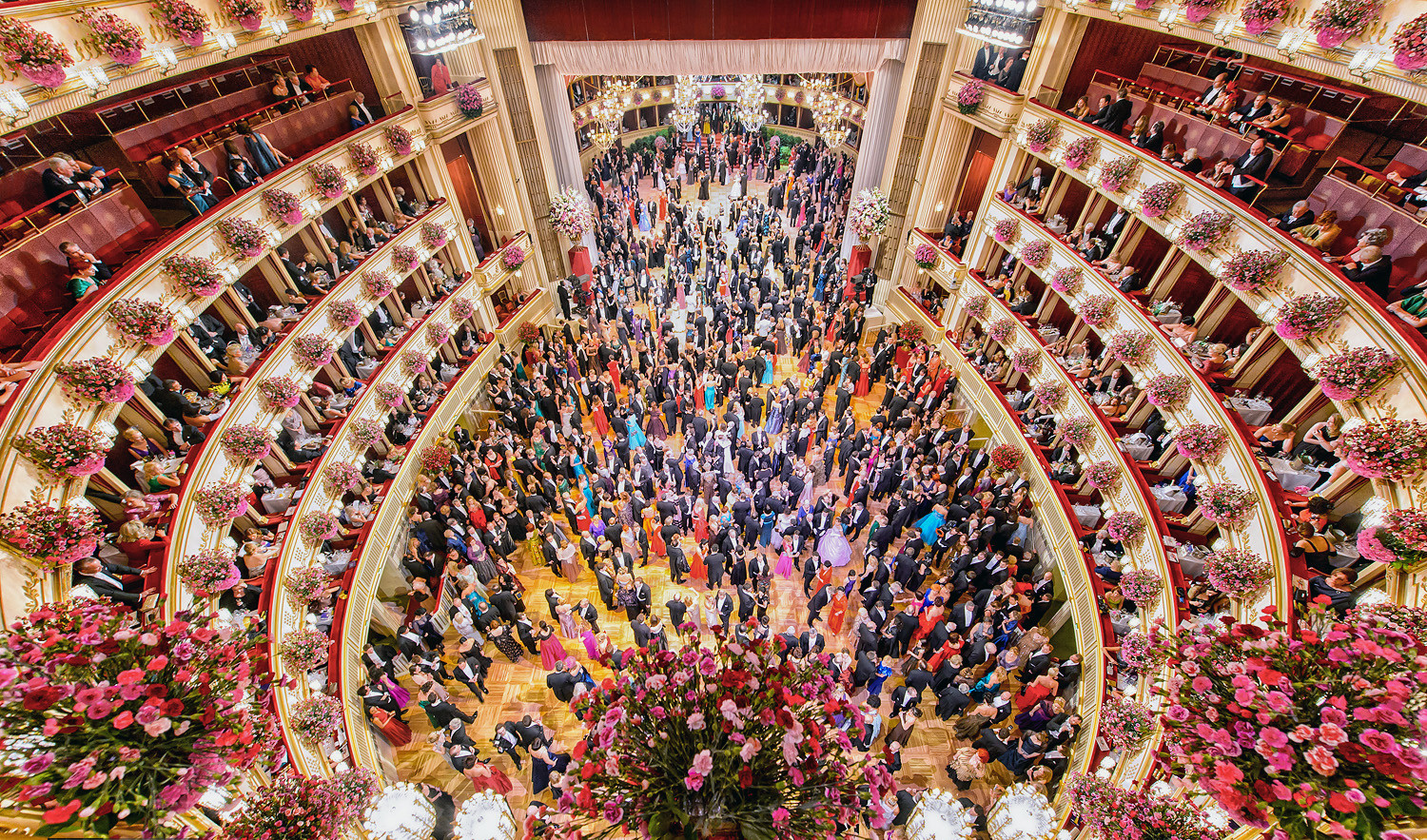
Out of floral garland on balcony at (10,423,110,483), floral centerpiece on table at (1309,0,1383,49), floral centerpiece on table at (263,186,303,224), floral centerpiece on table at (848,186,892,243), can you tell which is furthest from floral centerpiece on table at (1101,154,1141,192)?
floral garland on balcony at (10,423,110,483)

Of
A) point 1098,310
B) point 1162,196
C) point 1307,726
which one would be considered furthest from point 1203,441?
point 1307,726

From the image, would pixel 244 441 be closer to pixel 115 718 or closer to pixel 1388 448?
pixel 115 718

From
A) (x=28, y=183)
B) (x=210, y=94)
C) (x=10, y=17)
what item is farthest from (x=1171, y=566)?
(x=210, y=94)

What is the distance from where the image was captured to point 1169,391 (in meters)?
8.04

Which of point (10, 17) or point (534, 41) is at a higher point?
point (10, 17)

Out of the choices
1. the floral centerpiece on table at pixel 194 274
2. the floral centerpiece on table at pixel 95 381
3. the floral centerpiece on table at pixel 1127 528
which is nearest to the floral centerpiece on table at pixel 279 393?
the floral centerpiece on table at pixel 194 274

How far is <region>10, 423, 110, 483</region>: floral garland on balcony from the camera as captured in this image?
16.0 feet

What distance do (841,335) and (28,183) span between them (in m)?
14.2

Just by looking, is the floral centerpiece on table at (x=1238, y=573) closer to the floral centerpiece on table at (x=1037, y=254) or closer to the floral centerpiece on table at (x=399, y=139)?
the floral centerpiece on table at (x=1037, y=254)

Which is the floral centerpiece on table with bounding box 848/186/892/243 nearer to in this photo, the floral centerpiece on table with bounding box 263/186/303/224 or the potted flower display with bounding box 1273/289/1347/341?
the potted flower display with bounding box 1273/289/1347/341

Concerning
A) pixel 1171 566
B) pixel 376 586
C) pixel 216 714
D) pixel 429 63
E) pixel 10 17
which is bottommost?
pixel 376 586

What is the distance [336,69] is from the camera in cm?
1065

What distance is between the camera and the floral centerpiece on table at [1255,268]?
698 cm

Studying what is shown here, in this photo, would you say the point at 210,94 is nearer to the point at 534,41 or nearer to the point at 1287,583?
the point at 534,41
